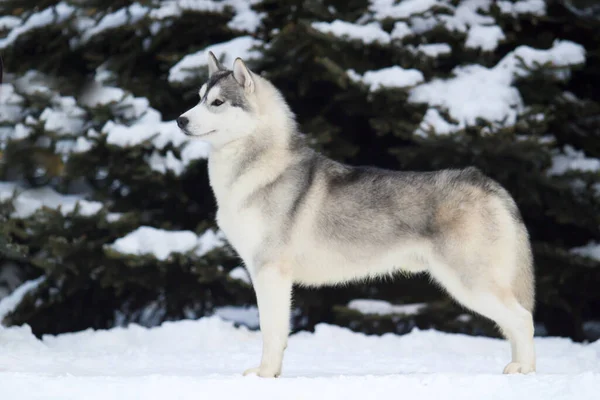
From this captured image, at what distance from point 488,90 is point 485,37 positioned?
0.66m

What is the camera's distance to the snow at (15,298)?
7.58 meters

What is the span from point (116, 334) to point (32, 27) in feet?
11.4

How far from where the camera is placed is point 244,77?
5031 mm

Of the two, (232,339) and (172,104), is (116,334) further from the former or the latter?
(172,104)

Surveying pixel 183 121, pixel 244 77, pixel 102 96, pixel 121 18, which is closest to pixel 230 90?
pixel 244 77

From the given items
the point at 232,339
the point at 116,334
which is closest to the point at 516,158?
the point at 232,339

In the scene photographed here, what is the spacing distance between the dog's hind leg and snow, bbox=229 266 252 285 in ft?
9.59

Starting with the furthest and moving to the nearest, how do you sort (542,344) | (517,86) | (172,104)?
(172,104) → (517,86) → (542,344)

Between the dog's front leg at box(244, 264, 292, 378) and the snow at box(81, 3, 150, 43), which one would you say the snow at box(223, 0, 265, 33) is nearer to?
the snow at box(81, 3, 150, 43)

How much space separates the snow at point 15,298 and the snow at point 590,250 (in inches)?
210

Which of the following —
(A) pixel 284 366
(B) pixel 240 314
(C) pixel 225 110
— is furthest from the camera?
(B) pixel 240 314

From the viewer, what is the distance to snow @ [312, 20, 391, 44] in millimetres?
7117

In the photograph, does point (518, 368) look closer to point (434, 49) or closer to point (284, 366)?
point (284, 366)

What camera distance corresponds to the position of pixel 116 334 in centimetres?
702
